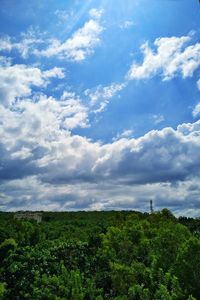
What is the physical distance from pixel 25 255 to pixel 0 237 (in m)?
7.62

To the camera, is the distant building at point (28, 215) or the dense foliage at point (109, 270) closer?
the dense foliage at point (109, 270)

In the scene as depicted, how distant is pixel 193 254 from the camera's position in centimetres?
834

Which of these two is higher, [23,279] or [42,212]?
[42,212]

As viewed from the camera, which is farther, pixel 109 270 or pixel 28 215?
pixel 28 215

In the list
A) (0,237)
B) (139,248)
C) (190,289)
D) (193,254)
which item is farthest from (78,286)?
(0,237)

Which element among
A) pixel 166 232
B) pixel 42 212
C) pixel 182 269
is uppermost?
pixel 42 212

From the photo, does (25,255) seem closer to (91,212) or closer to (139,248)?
(139,248)

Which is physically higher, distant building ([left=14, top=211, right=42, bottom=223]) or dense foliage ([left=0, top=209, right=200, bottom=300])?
distant building ([left=14, top=211, right=42, bottom=223])

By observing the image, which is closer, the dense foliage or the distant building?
the dense foliage

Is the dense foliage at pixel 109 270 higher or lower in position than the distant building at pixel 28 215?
lower

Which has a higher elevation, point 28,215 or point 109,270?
point 28,215

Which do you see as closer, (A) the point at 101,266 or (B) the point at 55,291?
(B) the point at 55,291

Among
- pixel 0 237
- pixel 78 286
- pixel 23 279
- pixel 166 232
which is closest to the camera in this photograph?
pixel 78 286

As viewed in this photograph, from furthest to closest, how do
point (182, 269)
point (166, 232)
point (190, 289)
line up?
point (166, 232) → point (182, 269) → point (190, 289)
